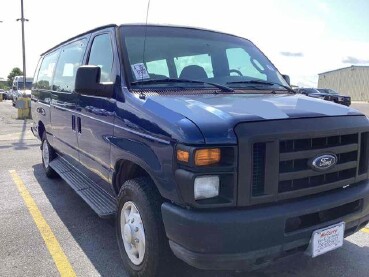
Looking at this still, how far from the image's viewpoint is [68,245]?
375 centimetres

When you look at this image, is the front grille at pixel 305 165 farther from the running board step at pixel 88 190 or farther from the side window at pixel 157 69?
the running board step at pixel 88 190

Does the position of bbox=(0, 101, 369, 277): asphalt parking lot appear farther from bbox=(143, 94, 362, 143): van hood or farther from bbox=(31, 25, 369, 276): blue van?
bbox=(143, 94, 362, 143): van hood

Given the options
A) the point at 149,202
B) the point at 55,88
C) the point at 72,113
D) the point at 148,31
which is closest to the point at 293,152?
the point at 149,202

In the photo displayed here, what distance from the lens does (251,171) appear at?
2.35 m

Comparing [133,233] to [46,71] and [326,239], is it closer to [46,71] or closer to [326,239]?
[326,239]

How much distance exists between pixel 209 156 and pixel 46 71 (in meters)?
4.90

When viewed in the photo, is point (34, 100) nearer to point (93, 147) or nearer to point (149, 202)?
point (93, 147)

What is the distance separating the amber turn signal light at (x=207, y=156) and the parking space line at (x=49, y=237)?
168cm

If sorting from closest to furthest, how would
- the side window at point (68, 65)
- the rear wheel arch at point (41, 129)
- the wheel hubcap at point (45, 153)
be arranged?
the side window at point (68, 65) → the wheel hubcap at point (45, 153) → the rear wheel arch at point (41, 129)

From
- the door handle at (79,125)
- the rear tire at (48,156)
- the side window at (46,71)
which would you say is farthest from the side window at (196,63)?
the rear tire at (48,156)

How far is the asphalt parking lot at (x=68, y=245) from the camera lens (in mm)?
3209

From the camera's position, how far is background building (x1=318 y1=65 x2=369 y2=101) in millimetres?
54031

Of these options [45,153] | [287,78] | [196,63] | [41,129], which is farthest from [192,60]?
[41,129]

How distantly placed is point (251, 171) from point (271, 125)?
13.2 inches
